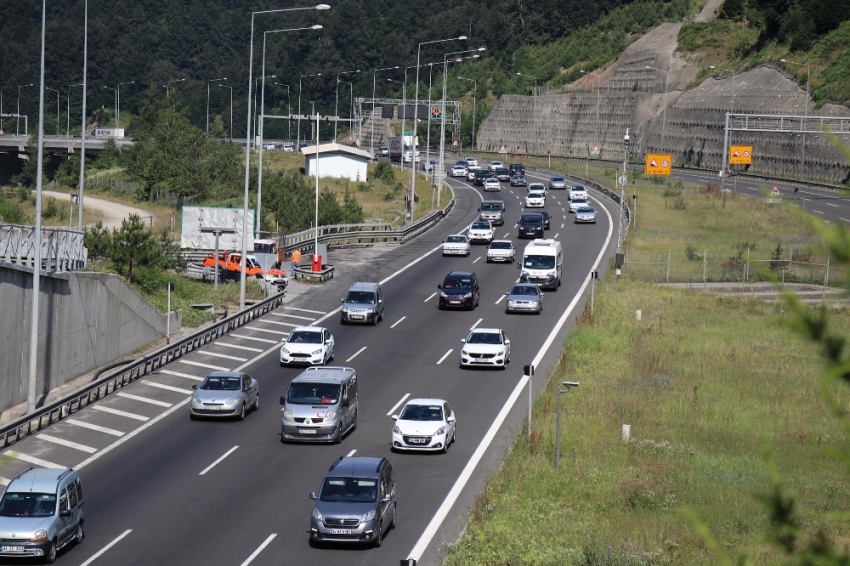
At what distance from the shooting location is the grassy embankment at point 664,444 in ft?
76.6

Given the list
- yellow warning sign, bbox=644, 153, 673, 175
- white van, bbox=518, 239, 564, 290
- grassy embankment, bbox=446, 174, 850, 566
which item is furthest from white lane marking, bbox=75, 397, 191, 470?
yellow warning sign, bbox=644, 153, 673, 175

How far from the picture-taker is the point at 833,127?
313ft

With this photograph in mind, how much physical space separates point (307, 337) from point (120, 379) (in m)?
6.89

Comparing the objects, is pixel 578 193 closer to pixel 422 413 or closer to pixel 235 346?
pixel 235 346

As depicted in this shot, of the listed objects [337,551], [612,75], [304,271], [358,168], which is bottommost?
[337,551]

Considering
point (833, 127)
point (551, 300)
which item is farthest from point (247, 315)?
point (833, 127)

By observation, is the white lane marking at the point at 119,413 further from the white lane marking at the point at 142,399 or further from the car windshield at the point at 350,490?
the car windshield at the point at 350,490

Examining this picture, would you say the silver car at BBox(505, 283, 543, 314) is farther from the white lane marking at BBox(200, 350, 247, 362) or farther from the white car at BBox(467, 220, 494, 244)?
the white car at BBox(467, 220, 494, 244)

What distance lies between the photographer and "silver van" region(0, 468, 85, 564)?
21891mm

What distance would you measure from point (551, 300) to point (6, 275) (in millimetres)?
25516

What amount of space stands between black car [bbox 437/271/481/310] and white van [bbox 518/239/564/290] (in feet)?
14.3

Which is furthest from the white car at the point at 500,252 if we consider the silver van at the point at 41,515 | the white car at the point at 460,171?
the white car at the point at 460,171

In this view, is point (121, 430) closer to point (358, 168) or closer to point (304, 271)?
point (304, 271)

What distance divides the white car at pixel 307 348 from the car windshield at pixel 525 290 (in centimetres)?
1151
